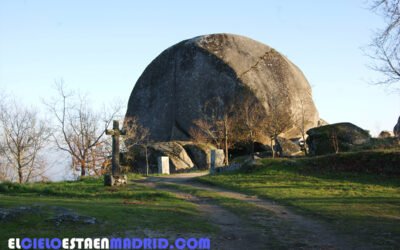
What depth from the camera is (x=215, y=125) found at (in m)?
42.4

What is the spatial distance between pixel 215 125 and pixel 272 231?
107ft

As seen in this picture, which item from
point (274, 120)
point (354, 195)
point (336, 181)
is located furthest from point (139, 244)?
point (274, 120)

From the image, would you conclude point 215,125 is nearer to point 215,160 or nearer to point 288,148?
point 288,148

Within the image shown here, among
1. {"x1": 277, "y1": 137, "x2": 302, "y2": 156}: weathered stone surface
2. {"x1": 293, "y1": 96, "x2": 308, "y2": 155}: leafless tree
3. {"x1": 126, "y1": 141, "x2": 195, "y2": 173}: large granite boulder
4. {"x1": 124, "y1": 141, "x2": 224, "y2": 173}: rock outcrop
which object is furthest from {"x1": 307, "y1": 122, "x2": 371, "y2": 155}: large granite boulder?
{"x1": 293, "y1": 96, "x2": 308, "y2": 155}: leafless tree

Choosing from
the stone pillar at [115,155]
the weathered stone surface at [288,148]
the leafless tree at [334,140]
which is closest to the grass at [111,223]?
the stone pillar at [115,155]

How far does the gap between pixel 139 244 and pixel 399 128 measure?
27.8 m

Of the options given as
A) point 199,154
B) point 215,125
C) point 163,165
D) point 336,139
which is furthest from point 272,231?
point 215,125

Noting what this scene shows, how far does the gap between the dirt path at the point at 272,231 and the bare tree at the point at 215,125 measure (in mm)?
26317

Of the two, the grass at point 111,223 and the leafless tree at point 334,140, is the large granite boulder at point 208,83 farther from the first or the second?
the grass at point 111,223

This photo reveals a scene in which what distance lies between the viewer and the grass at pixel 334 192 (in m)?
10.4

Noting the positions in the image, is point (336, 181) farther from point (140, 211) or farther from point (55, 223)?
point (55, 223)

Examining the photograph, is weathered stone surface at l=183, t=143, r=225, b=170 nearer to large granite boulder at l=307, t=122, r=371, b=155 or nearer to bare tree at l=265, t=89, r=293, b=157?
bare tree at l=265, t=89, r=293, b=157

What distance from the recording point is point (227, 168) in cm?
2620

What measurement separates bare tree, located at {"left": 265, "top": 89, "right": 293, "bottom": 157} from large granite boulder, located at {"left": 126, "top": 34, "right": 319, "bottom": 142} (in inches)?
11.0
